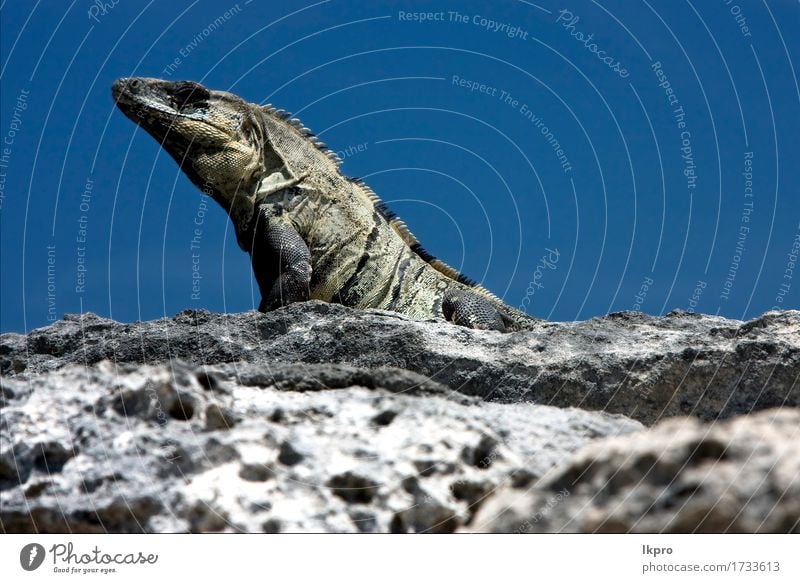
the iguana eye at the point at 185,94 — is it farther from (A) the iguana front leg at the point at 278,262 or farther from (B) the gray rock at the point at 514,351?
(B) the gray rock at the point at 514,351

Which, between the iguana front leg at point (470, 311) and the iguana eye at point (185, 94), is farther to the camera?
the iguana eye at point (185, 94)

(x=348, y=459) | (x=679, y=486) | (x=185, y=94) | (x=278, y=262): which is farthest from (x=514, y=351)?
(x=185, y=94)

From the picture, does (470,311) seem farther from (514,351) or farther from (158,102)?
(158,102)

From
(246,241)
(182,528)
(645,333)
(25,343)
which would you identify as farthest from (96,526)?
(246,241)

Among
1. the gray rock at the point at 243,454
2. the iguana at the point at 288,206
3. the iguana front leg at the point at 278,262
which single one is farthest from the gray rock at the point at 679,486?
the iguana at the point at 288,206

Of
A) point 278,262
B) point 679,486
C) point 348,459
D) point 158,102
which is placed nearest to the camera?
point 679,486
